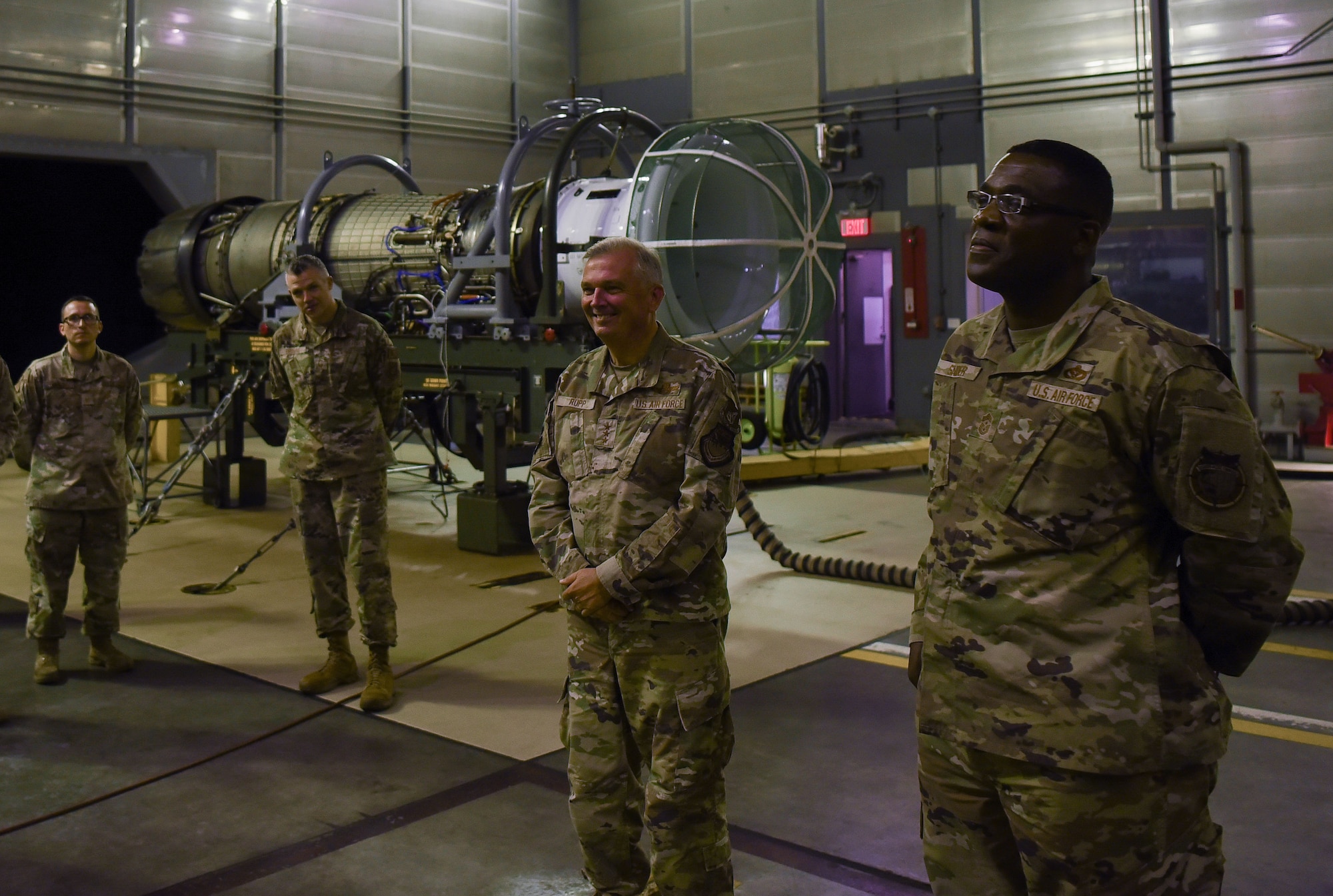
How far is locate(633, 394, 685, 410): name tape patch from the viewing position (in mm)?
2607

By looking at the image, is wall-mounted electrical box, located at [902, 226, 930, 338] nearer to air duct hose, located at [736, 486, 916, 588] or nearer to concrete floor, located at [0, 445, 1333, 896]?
air duct hose, located at [736, 486, 916, 588]

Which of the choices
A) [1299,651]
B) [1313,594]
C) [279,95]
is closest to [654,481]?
[1299,651]

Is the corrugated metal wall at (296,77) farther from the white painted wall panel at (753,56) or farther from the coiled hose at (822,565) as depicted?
the coiled hose at (822,565)

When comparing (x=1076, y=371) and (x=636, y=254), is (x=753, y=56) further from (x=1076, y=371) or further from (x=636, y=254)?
(x=1076, y=371)

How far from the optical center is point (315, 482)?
4664 millimetres

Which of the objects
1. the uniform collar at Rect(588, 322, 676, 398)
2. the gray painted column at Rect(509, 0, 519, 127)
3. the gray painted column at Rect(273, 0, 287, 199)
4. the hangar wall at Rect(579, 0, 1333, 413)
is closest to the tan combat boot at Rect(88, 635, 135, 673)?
the uniform collar at Rect(588, 322, 676, 398)

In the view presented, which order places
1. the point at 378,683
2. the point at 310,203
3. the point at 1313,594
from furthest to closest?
the point at 310,203, the point at 1313,594, the point at 378,683

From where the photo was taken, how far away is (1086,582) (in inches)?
70.4

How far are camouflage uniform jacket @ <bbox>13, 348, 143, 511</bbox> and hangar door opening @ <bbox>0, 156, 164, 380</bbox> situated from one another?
32.1ft

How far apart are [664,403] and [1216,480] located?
4.05 feet

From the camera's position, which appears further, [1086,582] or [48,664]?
[48,664]

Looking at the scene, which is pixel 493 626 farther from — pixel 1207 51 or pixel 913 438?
pixel 1207 51

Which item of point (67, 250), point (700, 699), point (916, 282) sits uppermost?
point (67, 250)

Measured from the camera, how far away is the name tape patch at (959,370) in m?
1.97
